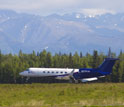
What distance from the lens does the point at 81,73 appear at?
209 ft

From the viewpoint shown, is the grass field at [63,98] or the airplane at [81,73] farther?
the airplane at [81,73]

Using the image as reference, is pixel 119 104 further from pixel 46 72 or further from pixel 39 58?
pixel 39 58

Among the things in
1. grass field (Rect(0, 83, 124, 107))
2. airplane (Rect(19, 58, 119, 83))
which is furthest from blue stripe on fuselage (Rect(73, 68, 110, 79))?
grass field (Rect(0, 83, 124, 107))

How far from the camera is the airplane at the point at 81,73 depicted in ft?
205

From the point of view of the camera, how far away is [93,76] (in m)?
63.0

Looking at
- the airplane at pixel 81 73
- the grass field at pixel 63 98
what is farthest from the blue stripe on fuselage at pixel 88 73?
the grass field at pixel 63 98

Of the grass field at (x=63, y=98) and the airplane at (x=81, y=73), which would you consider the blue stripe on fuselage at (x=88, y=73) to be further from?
the grass field at (x=63, y=98)

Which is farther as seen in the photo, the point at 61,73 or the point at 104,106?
the point at 61,73

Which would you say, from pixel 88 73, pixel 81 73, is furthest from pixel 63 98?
pixel 81 73

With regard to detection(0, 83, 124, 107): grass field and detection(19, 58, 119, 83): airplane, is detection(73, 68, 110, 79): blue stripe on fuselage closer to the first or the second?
detection(19, 58, 119, 83): airplane

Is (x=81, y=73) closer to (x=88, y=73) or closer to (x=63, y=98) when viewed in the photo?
(x=88, y=73)

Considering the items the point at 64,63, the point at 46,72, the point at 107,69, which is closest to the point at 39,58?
the point at 64,63

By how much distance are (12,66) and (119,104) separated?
61.6 meters

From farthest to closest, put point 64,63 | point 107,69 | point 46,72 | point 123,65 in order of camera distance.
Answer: point 64,63 < point 123,65 < point 46,72 < point 107,69
